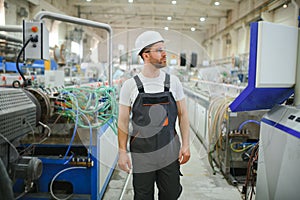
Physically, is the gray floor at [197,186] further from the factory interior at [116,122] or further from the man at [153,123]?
the man at [153,123]

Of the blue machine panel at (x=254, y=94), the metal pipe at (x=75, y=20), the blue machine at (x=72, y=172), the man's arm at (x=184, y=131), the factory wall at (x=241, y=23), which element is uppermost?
the factory wall at (x=241, y=23)

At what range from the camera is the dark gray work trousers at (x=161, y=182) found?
136 cm

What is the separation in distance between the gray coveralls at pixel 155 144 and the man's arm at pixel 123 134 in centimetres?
4

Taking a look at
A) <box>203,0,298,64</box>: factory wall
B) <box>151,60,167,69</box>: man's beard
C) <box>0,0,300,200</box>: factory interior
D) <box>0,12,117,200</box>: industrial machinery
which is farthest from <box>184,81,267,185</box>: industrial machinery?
<box>203,0,298,64</box>: factory wall

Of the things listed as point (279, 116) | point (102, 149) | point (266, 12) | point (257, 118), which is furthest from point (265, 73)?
point (266, 12)

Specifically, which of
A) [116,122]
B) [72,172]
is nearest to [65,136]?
[72,172]

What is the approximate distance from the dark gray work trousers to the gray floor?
0.52 m

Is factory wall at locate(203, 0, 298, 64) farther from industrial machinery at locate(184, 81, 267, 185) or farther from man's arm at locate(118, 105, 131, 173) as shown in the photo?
man's arm at locate(118, 105, 131, 173)

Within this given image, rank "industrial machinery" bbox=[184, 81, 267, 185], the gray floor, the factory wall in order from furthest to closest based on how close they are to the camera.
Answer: the factory wall < "industrial machinery" bbox=[184, 81, 267, 185] < the gray floor

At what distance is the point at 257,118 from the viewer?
7.79ft

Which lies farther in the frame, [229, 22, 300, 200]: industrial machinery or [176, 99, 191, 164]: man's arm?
[176, 99, 191, 164]: man's arm

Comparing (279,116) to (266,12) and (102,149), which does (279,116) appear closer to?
(102,149)

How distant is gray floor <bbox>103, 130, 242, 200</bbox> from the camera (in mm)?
2113

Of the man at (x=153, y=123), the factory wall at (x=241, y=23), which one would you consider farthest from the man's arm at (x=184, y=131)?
the factory wall at (x=241, y=23)
